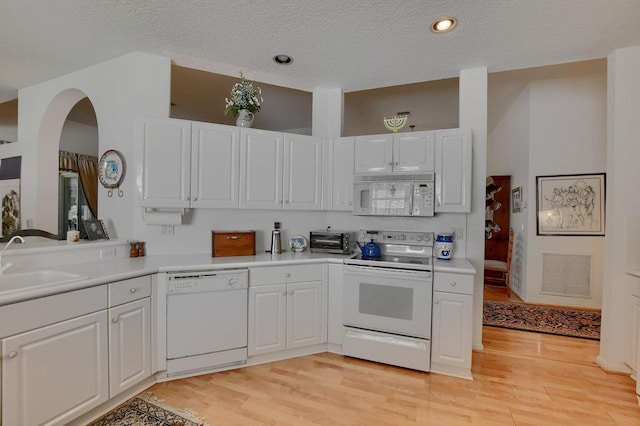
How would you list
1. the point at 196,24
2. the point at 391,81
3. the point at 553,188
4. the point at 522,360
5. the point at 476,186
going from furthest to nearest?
the point at 553,188 < the point at 391,81 < the point at 476,186 < the point at 522,360 < the point at 196,24

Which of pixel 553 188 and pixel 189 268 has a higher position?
pixel 553 188

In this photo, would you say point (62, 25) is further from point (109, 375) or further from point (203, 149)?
point (109, 375)

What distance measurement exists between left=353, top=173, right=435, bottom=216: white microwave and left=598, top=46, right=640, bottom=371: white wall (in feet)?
5.01

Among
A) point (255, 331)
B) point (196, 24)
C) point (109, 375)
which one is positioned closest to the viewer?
point (109, 375)

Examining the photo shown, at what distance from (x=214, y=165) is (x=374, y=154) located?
1571 millimetres

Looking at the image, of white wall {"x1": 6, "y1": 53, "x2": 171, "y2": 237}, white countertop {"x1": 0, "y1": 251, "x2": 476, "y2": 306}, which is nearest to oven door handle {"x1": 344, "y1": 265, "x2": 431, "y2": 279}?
white countertop {"x1": 0, "y1": 251, "x2": 476, "y2": 306}

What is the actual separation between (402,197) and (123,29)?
9.09 ft

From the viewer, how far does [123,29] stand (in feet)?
7.74

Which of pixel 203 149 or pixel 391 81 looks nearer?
pixel 203 149

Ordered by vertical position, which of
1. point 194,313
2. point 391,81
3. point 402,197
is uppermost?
point 391,81

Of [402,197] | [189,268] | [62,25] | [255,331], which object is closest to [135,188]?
[189,268]

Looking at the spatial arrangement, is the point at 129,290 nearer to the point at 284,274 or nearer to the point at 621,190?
the point at 284,274

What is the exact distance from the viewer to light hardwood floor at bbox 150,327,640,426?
76.4 inches

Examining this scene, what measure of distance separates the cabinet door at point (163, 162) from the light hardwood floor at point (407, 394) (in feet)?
4.92
